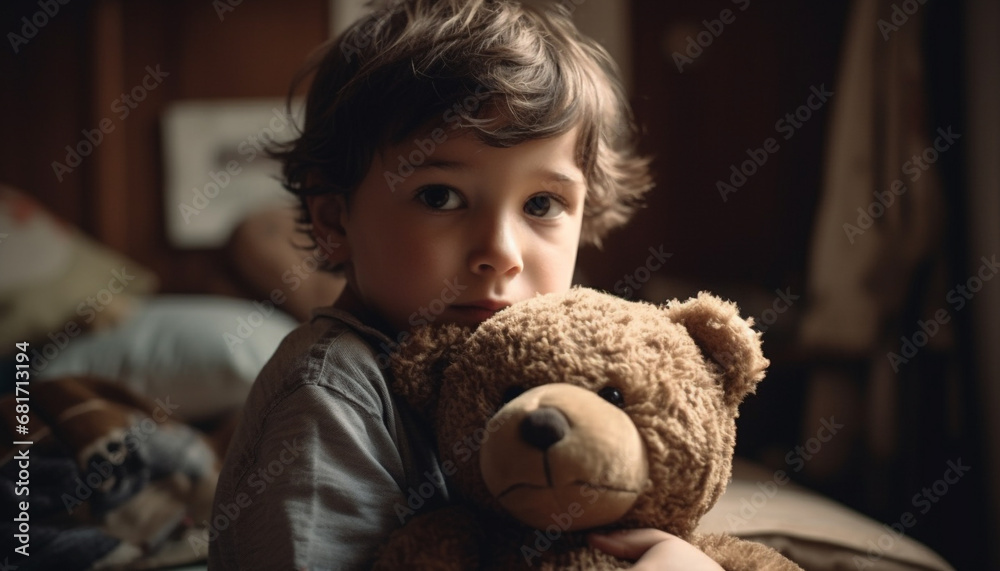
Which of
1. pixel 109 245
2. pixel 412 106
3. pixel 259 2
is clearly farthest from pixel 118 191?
pixel 412 106

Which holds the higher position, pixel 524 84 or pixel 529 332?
pixel 524 84

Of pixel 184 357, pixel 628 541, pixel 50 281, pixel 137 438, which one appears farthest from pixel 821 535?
pixel 50 281

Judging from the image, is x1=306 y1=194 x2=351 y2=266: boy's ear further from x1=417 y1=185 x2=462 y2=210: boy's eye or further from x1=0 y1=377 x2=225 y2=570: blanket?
x1=0 y1=377 x2=225 y2=570: blanket

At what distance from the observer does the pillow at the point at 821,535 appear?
2.98 ft

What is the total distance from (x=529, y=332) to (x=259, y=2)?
2.45 m

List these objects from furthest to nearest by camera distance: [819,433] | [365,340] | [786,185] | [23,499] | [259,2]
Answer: [259,2] → [786,185] → [819,433] → [23,499] → [365,340]

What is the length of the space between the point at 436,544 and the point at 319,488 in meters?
0.10

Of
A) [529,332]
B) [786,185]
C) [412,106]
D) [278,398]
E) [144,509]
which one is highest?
[786,185]

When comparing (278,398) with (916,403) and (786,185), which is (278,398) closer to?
(916,403)

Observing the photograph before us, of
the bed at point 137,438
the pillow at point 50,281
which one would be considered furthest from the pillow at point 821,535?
the pillow at point 50,281

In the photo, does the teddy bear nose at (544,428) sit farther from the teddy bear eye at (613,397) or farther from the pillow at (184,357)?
the pillow at (184,357)

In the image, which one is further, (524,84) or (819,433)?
(819,433)

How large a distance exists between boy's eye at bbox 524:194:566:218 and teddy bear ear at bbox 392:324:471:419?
184 mm

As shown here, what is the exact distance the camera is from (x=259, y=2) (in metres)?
2.60
